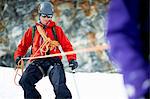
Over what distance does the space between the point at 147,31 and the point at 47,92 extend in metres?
4.85

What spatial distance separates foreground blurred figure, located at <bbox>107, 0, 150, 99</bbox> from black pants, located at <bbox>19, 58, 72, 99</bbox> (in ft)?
10.5

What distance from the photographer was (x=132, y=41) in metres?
1.24

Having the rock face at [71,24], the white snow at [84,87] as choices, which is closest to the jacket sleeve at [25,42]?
the white snow at [84,87]

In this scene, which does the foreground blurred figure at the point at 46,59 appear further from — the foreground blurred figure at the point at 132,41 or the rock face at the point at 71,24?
the foreground blurred figure at the point at 132,41

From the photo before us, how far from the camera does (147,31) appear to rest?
1272mm

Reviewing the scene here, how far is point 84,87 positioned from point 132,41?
5072mm

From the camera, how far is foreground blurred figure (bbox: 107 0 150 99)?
1244mm

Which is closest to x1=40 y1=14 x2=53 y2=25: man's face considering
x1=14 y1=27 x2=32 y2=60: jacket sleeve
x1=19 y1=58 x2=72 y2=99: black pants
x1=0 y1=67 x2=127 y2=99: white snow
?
x1=14 y1=27 x2=32 y2=60: jacket sleeve

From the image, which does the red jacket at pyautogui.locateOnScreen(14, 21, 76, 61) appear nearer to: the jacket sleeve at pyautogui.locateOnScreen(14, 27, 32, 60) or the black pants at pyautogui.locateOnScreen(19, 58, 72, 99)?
the jacket sleeve at pyautogui.locateOnScreen(14, 27, 32, 60)

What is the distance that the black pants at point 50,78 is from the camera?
4453 millimetres

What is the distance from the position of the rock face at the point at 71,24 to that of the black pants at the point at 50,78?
3088 millimetres

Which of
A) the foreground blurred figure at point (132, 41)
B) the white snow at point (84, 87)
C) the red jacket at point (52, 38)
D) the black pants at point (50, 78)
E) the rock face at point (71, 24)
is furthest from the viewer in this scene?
the rock face at point (71, 24)

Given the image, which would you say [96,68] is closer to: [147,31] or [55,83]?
[55,83]

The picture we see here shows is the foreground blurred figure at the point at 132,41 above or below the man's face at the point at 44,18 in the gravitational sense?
below
